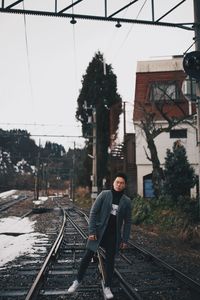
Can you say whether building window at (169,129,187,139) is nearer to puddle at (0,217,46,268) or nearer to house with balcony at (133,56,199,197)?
house with balcony at (133,56,199,197)

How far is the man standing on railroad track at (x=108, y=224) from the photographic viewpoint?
606cm

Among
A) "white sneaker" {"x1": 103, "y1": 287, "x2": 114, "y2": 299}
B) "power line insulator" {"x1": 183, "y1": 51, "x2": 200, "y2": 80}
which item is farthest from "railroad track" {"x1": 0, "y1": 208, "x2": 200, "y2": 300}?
"power line insulator" {"x1": 183, "y1": 51, "x2": 200, "y2": 80}

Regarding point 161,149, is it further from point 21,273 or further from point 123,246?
point 123,246

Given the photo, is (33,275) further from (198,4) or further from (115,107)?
(115,107)

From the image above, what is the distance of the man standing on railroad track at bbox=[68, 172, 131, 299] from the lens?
606cm

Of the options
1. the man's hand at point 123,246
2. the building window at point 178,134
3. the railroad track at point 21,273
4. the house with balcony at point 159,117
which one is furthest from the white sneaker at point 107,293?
the building window at point 178,134

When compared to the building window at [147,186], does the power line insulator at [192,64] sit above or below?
above

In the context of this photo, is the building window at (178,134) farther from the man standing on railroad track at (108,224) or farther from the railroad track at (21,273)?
the man standing on railroad track at (108,224)

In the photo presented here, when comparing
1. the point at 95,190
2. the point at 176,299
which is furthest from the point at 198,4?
the point at 95,190

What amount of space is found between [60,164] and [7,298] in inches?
3845

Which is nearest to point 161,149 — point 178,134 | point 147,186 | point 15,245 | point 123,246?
point 178,134

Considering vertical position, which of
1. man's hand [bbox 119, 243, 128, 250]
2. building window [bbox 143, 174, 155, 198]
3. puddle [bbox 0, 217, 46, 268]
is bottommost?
puddle [bbox 0, 217, 46, 268]

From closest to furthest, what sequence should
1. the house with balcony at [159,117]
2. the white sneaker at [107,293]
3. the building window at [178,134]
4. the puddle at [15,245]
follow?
1. the white sneaker at [107,293]
2. the puddle at [15,245]
3. the house with balcony at [159,117]
4. the building window at [178,134]

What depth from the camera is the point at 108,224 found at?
6.12 m
